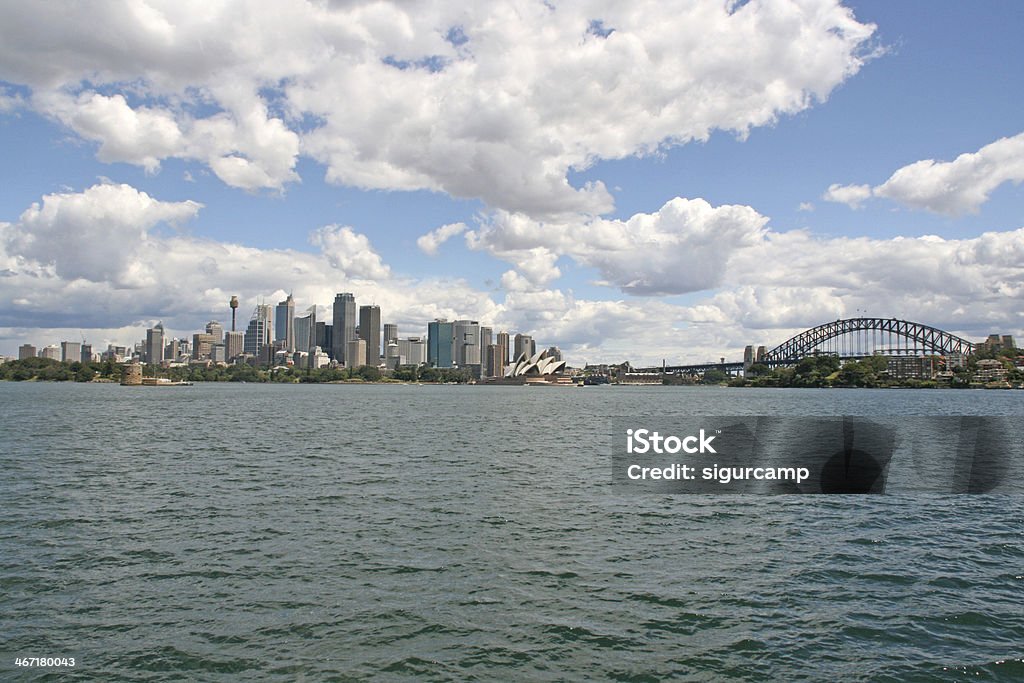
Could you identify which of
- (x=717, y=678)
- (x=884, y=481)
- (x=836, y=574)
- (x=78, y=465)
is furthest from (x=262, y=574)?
(x=884, y=481)

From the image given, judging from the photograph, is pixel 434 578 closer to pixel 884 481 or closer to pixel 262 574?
pixel 262 574

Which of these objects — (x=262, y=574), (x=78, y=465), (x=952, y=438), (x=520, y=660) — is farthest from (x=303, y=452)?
(x=952, y=438)

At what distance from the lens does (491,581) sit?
16.3 meters

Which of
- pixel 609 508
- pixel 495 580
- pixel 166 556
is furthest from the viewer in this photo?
pixel 609 508

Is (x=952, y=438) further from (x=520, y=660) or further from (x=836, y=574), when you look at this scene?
(x=520, y=660)

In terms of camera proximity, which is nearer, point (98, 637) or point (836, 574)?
point (98, 637)

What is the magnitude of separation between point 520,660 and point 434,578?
4.85 m

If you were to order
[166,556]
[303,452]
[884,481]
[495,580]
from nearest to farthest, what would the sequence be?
1. [495,580]
2. [166,556]
3. [884,481]
4. [303,452]

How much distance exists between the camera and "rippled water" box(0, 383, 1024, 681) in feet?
39.5

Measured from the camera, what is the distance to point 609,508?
24.7m

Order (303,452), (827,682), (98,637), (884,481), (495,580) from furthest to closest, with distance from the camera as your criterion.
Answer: (303,452) → (884,481) → (495,580) → (98,637) → (827,682)

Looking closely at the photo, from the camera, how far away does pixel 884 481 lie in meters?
33.5

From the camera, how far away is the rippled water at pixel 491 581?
12055mm

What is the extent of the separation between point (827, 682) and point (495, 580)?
24.4ft
